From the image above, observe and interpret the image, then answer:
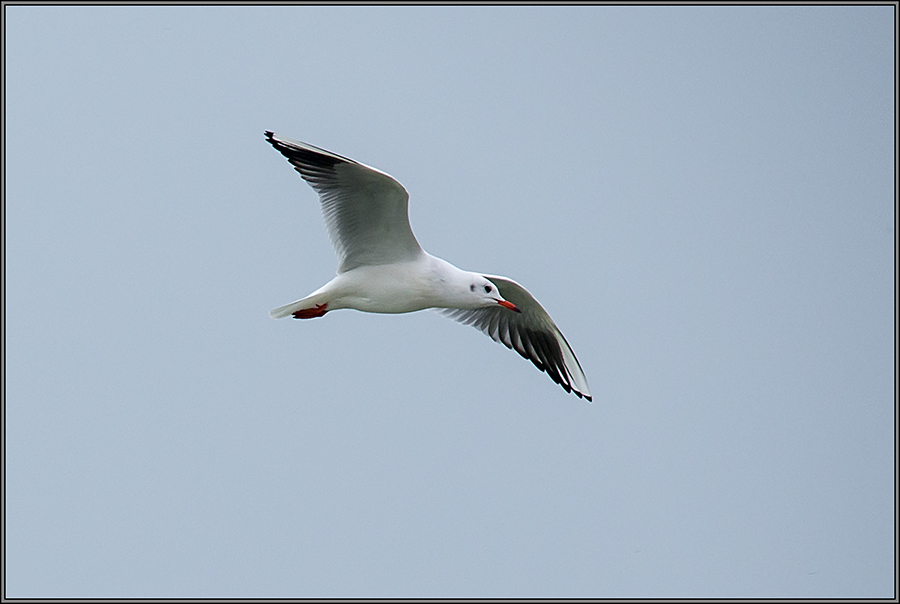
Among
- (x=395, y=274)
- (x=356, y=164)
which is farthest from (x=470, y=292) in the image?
(x=356, y=164)

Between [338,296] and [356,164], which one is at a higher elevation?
[356,164]

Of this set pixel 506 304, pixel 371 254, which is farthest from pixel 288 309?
pixel 506 304

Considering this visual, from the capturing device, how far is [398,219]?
22.0 feet

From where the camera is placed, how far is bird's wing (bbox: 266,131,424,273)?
650 cm

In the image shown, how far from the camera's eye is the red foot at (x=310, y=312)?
6882 mm

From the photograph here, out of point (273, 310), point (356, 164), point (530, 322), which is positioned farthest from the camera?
point (530, 322)

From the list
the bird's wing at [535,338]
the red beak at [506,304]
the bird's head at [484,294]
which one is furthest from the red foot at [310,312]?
the bird's wing at [535,338]

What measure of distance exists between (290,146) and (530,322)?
2.08 m

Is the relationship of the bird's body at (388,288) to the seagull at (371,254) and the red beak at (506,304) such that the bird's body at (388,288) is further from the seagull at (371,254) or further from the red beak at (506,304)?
the red beak at (506,304)

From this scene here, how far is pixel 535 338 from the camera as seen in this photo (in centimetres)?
802

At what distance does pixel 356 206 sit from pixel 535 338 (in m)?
1.76

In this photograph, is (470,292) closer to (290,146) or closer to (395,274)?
(395,274)

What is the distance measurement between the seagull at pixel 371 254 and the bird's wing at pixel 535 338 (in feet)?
2.62

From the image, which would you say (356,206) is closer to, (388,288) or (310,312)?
(388,288)
